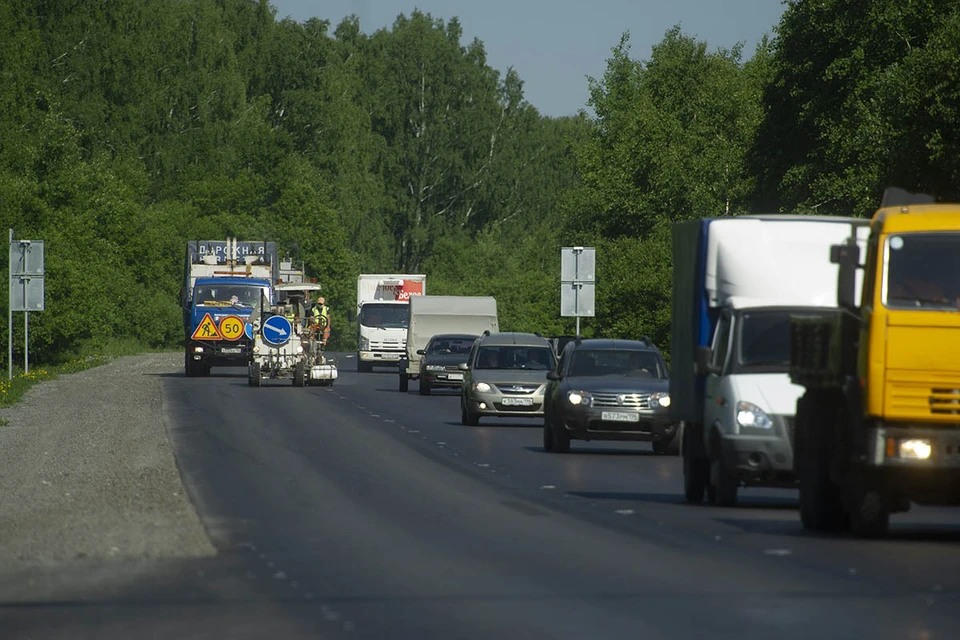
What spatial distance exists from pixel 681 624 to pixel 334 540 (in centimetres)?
505

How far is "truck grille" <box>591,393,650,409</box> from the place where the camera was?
25734mm

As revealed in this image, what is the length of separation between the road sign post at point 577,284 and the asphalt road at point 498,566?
19551 mm

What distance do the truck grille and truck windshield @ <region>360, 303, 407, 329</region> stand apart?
39484 mm

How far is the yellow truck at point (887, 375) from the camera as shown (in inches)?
550

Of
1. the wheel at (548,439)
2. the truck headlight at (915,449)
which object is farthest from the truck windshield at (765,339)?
the wheel at (548,439)

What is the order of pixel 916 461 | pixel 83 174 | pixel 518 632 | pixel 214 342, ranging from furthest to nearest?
pixel 83 174, pixel 214 342, pixel 916 461, pixel 518 632

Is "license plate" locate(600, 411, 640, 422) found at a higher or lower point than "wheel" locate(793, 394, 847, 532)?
lower

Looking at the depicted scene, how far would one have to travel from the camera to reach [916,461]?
13891 mm

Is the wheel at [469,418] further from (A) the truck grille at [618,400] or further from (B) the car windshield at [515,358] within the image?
(A) the truck grille at [618,400]

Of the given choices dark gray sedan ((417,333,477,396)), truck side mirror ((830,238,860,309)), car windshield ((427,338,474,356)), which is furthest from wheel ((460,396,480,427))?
truck side mirror ((830,238,860,309))

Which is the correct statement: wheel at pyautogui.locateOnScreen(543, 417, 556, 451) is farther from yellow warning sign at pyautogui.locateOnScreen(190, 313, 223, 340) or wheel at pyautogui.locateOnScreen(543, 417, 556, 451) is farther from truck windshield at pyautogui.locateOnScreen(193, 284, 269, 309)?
truck windshield at pyautogui.locateOnScreen(193, 284, 269, 309)

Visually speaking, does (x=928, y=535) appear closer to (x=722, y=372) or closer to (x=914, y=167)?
(x=722, y=372)

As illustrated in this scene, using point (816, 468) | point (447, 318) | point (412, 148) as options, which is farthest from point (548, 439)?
point (412, 148)

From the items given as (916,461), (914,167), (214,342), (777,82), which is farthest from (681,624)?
(777,82)
